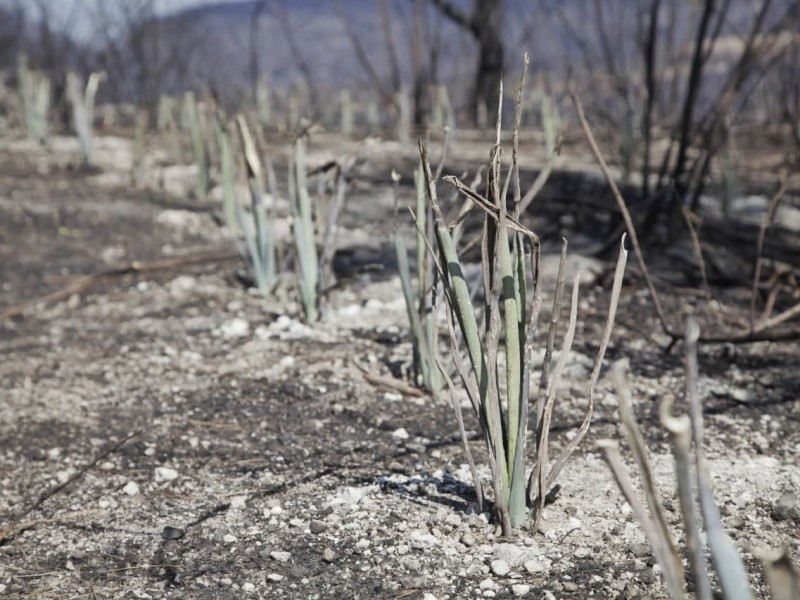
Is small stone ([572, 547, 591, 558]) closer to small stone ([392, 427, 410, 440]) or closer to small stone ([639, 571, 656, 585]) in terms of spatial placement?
small stone ([639, 571, 656, 585])

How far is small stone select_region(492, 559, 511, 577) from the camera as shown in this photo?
0.87m

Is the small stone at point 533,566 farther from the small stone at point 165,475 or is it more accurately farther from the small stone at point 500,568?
the small stone at point 165,475

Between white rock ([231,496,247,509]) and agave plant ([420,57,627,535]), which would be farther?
white rock ([231,496,247,509])

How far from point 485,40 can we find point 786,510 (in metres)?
6.32

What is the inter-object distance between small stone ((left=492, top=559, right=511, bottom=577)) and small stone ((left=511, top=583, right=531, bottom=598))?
0.02 metres

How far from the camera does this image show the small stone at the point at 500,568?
0.87m

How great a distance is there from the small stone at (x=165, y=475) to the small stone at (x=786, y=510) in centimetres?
79

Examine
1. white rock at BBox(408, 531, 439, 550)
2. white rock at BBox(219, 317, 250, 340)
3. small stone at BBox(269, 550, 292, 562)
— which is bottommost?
small stone at BBox(269, 550, 292, 562)

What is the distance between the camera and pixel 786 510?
98 centimetres

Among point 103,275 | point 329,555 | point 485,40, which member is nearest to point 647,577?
point 329,555

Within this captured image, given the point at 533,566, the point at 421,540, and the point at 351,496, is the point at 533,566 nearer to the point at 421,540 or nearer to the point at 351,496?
the point at 421,540

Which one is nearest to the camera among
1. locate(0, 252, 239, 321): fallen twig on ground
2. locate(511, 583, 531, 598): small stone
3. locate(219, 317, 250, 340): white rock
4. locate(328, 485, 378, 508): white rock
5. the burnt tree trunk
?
locate(511, 583, 531, 598): small stone

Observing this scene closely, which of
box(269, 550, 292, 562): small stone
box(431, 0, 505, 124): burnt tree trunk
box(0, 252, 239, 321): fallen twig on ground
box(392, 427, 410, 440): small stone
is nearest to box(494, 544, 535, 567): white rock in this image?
box(269, 550, 292, 562): small stone

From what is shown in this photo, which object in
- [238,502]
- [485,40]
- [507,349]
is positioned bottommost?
[238,502]
